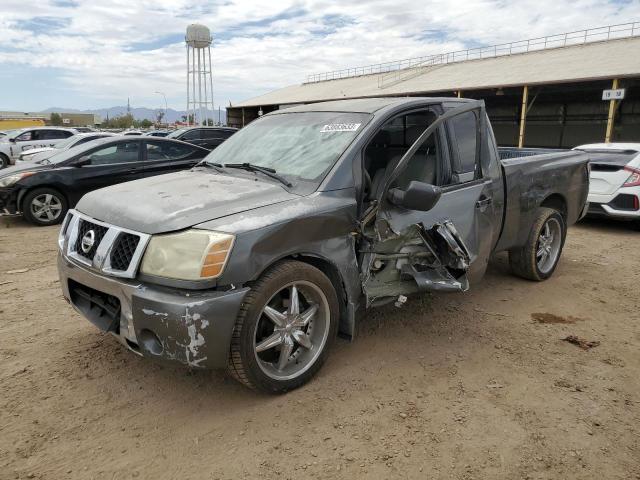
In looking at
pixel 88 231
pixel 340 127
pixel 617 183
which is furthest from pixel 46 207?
pixel 617 183

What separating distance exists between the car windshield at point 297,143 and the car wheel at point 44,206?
548cm

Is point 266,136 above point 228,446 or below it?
above

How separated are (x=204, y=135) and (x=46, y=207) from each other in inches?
342

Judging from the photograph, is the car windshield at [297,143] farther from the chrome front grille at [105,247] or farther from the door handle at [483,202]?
the door handle at [483,202]

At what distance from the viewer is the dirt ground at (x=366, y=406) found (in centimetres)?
248

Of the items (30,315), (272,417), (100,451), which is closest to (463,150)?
(272,417)

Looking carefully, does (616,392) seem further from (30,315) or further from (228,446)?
(30,315)

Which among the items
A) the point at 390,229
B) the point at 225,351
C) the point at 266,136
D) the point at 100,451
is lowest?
the point at 100,451

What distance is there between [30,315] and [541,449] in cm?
419

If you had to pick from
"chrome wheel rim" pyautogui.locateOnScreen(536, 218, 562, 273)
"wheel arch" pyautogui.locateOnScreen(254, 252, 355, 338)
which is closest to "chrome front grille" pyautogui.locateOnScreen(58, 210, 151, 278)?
"wheel arch" pyautogui.locateOnScreen(254, 252, 355, 338)

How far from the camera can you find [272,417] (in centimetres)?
284

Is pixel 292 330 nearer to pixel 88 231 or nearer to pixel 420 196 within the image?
pixel 420 196

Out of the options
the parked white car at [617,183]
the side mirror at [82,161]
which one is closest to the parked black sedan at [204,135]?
the side mirror at [82,161]

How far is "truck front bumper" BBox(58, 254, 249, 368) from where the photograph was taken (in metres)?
2.53
